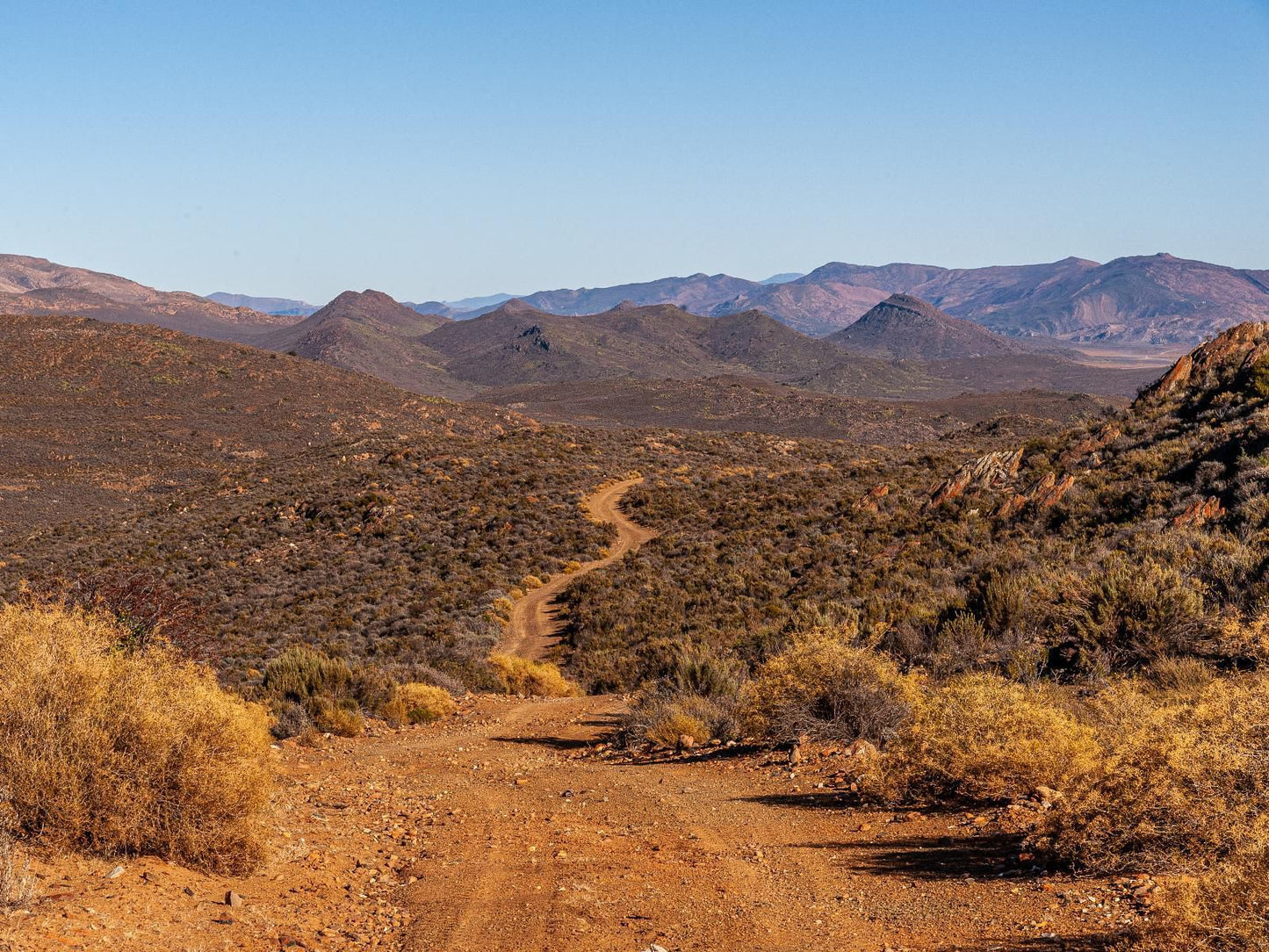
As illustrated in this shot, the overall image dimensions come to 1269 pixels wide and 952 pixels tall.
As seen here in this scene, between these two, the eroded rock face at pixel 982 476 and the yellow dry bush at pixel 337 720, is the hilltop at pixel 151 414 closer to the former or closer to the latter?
the yellow dry bush at pixel 337 720

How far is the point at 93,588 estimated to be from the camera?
537 inches

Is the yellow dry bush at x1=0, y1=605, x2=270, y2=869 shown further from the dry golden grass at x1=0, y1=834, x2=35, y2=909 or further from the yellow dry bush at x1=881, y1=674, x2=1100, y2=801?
the yellow dry bush at x1=881, y1=674, x2=1100, y2=801

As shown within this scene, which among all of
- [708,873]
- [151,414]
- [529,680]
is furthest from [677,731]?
[151,414]

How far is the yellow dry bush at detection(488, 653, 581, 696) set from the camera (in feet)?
53.3

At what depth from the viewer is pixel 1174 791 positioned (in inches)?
197

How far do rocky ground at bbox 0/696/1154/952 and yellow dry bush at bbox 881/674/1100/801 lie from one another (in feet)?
0.92

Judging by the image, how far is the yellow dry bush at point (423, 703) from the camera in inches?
518

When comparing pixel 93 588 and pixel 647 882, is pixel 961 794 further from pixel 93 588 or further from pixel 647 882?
pixel 93 588

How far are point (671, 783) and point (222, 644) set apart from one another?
16.5 metres

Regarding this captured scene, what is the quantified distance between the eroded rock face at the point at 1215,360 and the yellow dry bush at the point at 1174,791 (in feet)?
65.2

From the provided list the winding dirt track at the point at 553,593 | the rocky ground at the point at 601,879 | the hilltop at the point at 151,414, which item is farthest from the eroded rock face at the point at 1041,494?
the hilltop at the point at 151,414

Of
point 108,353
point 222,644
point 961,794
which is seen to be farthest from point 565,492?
point 108,353

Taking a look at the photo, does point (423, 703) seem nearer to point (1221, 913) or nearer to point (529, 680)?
point (529, 680)

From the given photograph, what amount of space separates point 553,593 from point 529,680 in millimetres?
8971
